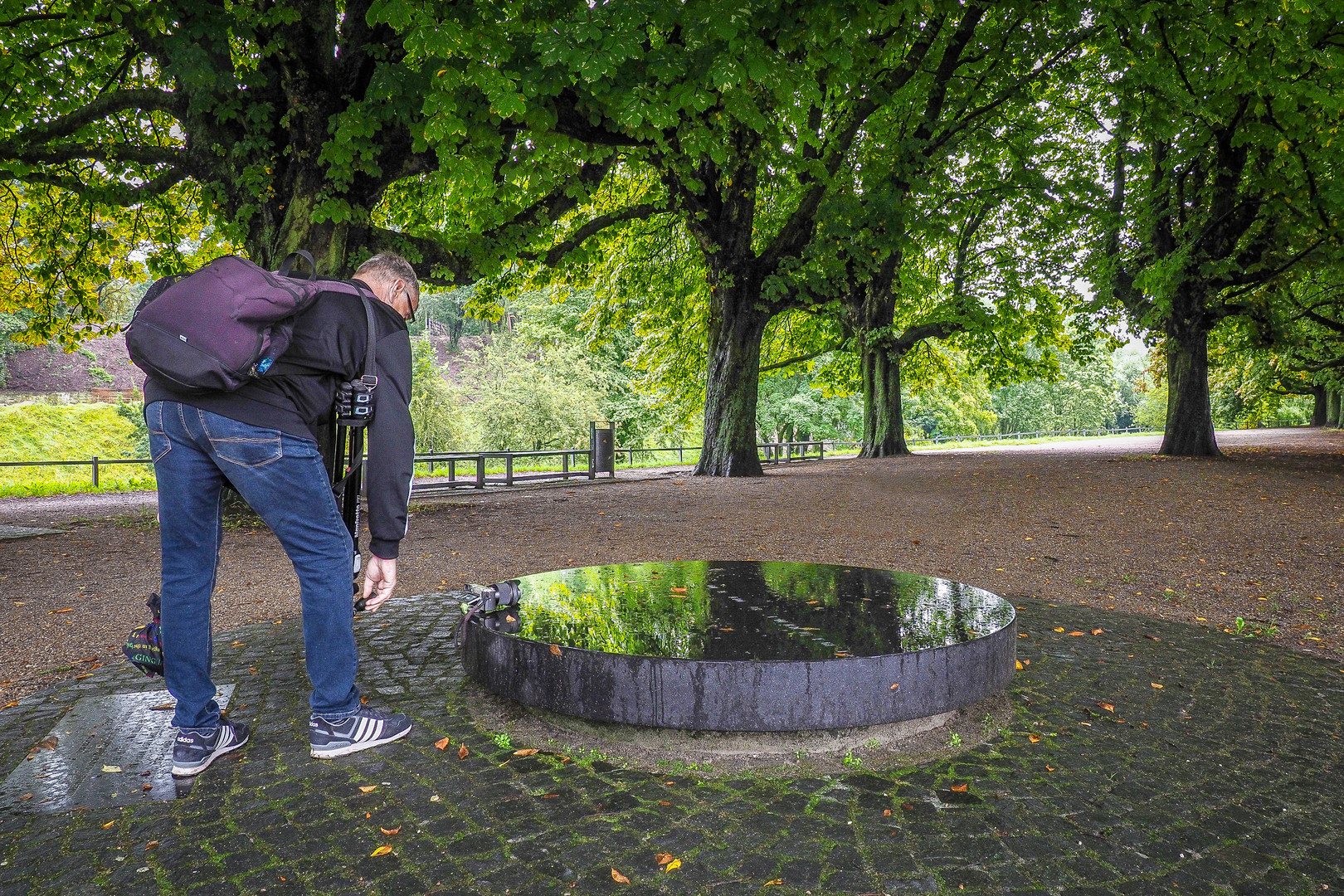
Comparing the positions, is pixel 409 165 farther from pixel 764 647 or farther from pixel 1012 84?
pixel 1012 84

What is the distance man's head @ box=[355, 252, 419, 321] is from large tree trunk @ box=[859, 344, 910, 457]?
810 inches

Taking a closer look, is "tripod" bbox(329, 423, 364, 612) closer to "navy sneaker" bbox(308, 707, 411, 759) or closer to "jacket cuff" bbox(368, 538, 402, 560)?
"jacket cuff" bbox(368, 538, 402, 560)

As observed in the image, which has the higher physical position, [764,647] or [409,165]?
[409,165]

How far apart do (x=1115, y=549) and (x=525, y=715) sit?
24.0 feet

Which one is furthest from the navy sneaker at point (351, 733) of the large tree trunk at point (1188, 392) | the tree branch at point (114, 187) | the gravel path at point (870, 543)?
the large tree trunk at point (1188, 392)

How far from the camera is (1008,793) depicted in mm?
2963

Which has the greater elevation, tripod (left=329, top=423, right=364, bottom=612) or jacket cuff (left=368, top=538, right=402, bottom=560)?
tripod (left=329, top=423, right=364, bottom=612)

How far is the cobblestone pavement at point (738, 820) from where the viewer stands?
239cm

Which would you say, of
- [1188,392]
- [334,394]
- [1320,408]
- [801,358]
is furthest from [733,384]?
[1320,408]

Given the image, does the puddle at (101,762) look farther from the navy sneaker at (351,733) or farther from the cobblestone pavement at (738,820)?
the navy sneaker at (351,733)

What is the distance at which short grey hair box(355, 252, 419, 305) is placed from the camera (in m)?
3.30

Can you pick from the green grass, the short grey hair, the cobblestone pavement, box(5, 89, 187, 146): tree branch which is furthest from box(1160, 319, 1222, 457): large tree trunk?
the green grass

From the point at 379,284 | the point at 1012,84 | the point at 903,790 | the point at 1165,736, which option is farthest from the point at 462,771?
the point at 1012,84

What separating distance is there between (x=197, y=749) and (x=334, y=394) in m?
1.51
